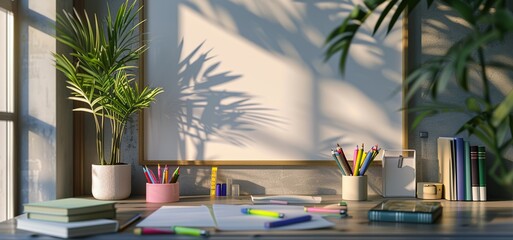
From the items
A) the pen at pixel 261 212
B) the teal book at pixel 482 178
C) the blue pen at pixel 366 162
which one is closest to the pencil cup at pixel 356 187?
the blue pen at pixel 366 162

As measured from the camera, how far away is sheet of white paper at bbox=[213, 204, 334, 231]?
5.64 feet

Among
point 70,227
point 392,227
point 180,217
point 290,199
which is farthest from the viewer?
point 290,199

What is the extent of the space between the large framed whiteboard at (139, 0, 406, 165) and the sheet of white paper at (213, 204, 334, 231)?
0.44 metres

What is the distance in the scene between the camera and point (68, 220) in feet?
5.49

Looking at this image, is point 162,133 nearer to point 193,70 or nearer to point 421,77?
point 193,70

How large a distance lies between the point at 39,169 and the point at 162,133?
0.46 m

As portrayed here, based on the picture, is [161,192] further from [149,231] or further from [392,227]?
[392,227]

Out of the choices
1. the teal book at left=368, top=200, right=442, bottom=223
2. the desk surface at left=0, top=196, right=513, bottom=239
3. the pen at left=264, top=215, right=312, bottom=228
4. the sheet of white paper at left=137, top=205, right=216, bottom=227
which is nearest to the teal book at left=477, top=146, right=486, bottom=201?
the desk surface at left=0, top=196, right=513, bottom=239

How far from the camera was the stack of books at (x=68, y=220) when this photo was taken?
163cm

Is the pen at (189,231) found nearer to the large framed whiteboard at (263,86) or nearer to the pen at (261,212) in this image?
the pen at (261,212)

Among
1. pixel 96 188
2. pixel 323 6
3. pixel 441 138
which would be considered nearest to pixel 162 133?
pixel 96 188

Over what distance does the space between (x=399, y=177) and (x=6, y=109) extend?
1.40 m

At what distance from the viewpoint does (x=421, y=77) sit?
1.23m

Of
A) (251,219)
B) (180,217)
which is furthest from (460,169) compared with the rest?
(180,217)
